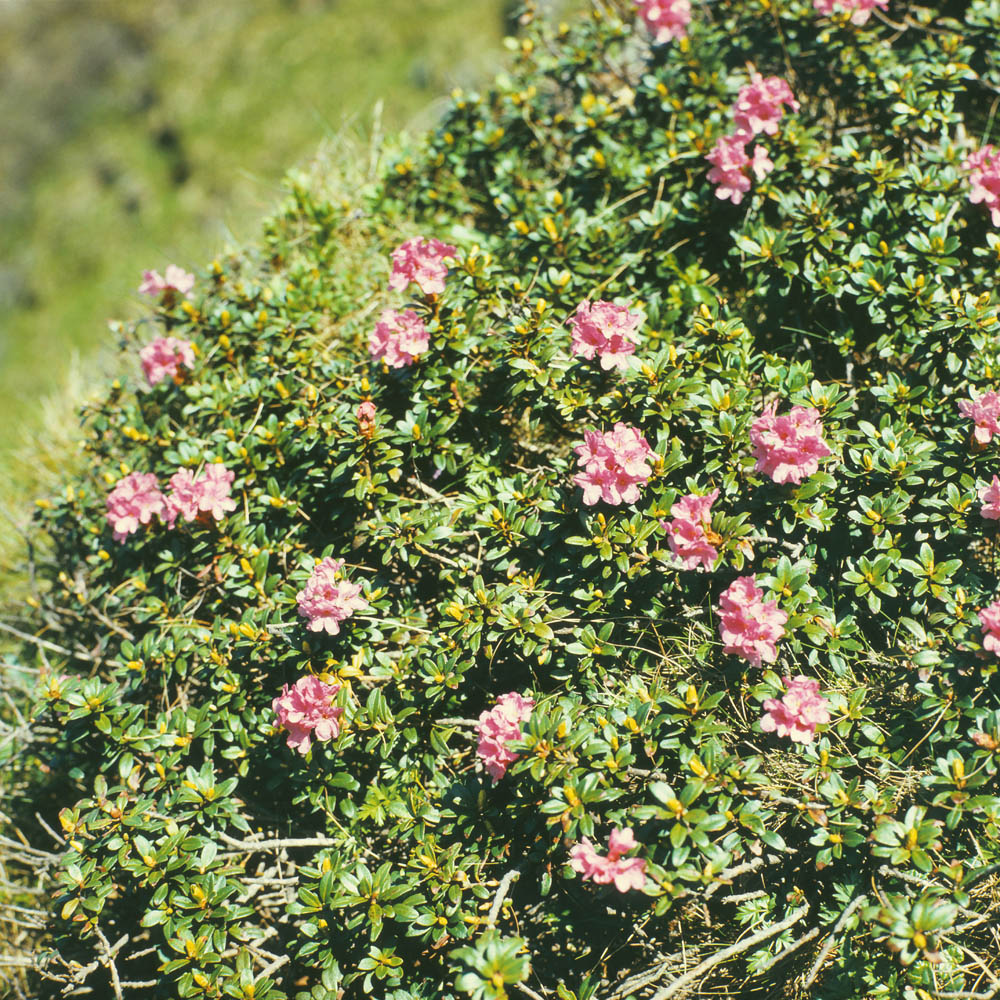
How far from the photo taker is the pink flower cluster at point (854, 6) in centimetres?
312

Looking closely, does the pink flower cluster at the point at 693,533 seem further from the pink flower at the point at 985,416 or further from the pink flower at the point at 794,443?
the pink flower at the point at 985,416

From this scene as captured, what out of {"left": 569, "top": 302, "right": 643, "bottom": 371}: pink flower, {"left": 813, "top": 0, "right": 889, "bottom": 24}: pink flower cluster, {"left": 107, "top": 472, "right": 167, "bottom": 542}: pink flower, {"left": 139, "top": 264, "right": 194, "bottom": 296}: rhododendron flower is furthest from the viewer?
{"left": 139, "top": 264, "right": 194, "bottom": 296}: rhododendron flower

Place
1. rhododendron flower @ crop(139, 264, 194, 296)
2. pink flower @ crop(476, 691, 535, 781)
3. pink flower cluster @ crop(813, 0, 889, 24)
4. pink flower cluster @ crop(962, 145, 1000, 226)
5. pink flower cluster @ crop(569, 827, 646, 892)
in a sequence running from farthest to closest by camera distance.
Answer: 1. rhododendron flower @ crop(139, 264, 194, 296)
2. pink flower cluster @ crop(813, 0, 889, 24)
3. pink flower cluster @ crop(962, 145, 1000, 226)
4. pink flower @ crop(476, 691, 535, 781)
5. pink flower cluster @ crop(569, 827, 646, 892)

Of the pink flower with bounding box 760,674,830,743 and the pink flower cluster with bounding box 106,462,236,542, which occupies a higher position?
the pink flower cluster with bounding box 106,462,236,542

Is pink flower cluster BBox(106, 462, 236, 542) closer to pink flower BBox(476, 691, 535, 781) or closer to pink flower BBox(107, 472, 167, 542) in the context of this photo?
pink flower BBox(107, 472, 167, 542)

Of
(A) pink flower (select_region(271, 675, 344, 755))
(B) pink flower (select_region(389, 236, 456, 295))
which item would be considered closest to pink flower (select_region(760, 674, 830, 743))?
(A) pink flower (select_region(271, 675, 344, 755))

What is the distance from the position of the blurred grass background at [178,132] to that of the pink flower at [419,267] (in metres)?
4.52

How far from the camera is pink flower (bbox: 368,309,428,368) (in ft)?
8.75

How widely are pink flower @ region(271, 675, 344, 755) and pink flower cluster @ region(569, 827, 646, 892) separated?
0.77m

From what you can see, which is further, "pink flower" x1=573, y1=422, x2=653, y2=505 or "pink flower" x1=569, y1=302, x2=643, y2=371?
"pink flower" x1=569, y1=302, x2=643, y2=371

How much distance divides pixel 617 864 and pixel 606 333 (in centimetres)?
150

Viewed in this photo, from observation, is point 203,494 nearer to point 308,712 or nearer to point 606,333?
point 308,712

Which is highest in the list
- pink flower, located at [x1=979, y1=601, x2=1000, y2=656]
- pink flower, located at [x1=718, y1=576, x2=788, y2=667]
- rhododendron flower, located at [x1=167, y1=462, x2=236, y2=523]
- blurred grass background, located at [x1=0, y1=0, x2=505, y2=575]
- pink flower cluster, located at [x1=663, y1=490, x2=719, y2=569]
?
blurred grass background, located at [x1=0, y1=0, x2=505, y2=575]

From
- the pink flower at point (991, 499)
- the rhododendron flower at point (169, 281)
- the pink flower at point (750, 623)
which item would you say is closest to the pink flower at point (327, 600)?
the pink flower at point (750, 623)
